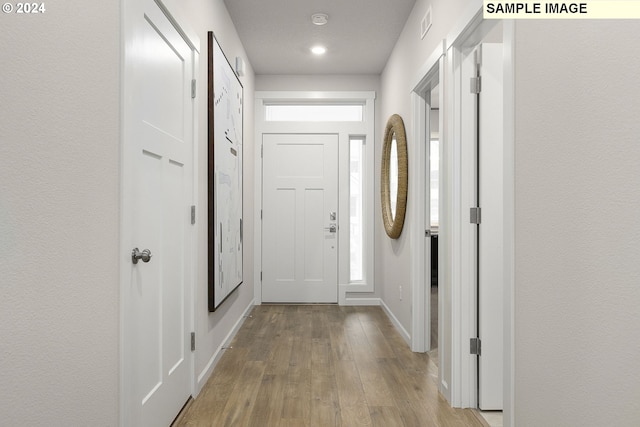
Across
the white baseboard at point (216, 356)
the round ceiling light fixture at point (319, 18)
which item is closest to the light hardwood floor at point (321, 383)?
the white baseboard at point (216, 356)

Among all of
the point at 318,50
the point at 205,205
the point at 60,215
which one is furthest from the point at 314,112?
the point at 60,215

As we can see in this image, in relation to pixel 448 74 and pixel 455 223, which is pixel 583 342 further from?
pixel 448 74

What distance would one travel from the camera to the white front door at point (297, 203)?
495 centimetres

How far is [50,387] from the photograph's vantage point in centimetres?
115

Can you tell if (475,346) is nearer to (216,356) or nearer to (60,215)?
(216,356)

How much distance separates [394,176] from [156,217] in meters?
2.62

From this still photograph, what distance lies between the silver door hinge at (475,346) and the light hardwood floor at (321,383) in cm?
31

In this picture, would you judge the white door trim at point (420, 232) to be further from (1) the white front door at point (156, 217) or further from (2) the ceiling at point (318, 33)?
(1) the white front door at point (156, 217)

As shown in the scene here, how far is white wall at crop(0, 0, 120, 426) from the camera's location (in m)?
1.04

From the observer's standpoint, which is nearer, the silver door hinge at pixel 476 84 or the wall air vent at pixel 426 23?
the silver door hinge at pixel 476 84

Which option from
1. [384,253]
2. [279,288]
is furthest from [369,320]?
[279,288]

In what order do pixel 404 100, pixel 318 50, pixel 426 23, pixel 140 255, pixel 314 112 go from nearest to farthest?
pixel 140 255
pixel 426 23
pixel 404 100
pixel 318 50
pixel 314 112

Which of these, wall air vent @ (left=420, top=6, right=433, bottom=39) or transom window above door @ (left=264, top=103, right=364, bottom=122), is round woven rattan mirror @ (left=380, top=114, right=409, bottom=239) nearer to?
wall air vent @ (left=420, top=6, right=433, bottom=39)

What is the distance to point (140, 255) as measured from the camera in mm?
1646
